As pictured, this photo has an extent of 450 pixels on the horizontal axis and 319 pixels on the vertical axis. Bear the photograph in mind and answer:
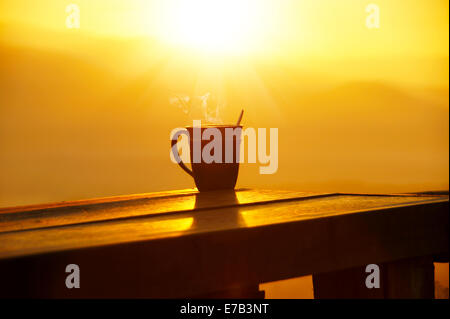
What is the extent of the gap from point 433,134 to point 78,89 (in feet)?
11.7

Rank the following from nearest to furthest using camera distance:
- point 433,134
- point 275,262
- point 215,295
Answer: point 275,262 < point 215,295 < point 433,134

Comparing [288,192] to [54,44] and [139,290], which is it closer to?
[139,290]

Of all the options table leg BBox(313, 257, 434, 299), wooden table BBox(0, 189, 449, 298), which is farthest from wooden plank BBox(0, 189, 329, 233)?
table leg BBox(313, 257, 434, 299)

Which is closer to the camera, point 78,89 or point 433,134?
point 78,89

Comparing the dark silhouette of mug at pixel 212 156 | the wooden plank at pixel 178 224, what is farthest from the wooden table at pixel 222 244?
the dark silhouette of mug at pixel 212 156

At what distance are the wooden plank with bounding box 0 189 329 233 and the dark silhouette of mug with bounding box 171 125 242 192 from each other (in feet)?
0.20

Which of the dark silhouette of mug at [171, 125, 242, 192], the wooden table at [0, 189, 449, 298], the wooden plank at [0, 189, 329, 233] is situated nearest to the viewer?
the wooden table at [0, 189, 449, 298]

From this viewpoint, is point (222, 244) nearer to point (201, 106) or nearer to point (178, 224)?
point (178, 224)

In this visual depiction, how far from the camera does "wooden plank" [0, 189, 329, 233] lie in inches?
37.2

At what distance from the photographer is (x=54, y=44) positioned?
13.4 ft

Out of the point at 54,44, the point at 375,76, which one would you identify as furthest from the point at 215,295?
the point at 375,76

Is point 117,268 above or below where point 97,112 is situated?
below

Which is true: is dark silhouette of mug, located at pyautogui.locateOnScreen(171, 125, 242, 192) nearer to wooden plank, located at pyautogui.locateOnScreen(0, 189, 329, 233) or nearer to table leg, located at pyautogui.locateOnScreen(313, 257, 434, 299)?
wooden plank, located at pyautogui.locateOnScreen(0, 189, 329, 233)

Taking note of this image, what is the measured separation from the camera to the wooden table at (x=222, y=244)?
2.05 ft
